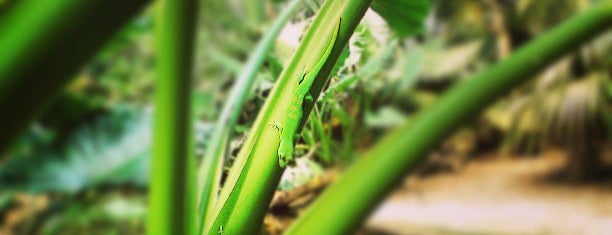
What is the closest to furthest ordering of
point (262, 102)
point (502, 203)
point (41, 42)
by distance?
point (41, 42) → point (262, 102) → point (502, 203)

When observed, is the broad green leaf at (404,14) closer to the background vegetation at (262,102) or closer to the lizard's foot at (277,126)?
the background vegetation at (262,102)

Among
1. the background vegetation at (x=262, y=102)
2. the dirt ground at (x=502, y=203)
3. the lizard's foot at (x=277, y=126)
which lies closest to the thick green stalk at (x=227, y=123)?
the background vegetation at (x=262, y=102)

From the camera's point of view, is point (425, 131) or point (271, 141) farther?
point (425, 131)

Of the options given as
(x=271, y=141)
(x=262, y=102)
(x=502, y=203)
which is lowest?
(x=271, y=141)

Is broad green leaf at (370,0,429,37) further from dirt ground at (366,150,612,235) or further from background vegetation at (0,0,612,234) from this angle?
dirt ground at (366,150,612,235)

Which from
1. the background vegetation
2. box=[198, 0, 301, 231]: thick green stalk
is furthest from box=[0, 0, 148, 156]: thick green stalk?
box=[198, 0, 301, 231]: thick green stalk

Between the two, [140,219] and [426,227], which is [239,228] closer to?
[140,219]

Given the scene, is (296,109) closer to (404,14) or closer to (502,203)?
(404,14)

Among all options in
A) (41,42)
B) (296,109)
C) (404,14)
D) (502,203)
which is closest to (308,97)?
(296,109)
